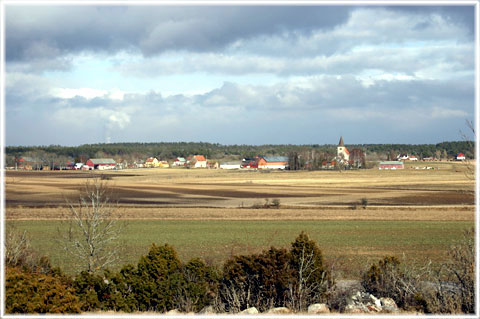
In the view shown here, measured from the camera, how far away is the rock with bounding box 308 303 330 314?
13.7 metres

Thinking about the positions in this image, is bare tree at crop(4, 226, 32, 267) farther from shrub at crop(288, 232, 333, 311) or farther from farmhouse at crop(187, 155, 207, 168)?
farmhouse at crop(187, 155, 207, 168)

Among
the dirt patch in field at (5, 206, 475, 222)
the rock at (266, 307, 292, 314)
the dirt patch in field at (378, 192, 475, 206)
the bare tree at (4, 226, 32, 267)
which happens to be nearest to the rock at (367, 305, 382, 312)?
the rock at (266, 307, 292, 314)

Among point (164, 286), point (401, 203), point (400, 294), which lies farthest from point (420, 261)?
point (401, 203)

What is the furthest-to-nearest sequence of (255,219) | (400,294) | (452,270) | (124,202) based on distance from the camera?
(124,202)
(255,219)
(400,294)
(452,270)

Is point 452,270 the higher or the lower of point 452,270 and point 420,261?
the higher

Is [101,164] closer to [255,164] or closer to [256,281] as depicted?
[255,164]

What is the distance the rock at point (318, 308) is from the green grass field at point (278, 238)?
6370mm

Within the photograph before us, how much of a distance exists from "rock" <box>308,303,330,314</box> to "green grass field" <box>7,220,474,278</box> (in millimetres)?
6370

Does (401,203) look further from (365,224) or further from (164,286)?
(164,286)

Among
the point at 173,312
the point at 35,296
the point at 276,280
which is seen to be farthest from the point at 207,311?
the point at 35,296

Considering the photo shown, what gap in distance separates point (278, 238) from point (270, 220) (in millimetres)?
10721

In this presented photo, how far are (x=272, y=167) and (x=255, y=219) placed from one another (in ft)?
389

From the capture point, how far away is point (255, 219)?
43844mm

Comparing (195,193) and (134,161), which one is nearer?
(195,193)
